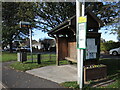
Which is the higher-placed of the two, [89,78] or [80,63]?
[80,63]

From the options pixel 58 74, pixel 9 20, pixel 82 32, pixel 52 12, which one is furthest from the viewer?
pixel 9 20

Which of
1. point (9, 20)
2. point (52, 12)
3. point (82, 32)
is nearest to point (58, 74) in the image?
point (82, 32)

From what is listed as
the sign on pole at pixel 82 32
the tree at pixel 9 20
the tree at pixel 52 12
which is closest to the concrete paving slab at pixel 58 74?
the sign on pole at pixel 82 32

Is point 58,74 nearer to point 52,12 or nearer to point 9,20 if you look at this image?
point 52,12

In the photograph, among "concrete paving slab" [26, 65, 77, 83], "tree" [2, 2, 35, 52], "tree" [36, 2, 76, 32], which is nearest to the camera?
"concrete paving slab" [26, 65, 77, 83]

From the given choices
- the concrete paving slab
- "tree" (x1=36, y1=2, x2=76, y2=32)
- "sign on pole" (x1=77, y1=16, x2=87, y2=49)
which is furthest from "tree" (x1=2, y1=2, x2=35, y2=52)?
"sign on pole" (x1=77, y1=16, x2=87, y2=49)

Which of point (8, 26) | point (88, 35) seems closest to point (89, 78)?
point (88, 35)

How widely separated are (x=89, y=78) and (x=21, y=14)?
17.7 meters

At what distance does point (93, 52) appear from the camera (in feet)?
21.2

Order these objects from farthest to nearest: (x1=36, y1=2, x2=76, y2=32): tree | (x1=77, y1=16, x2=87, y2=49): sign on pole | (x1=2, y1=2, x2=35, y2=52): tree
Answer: (x1=2, y1=2, x2=35, y2=52): tree
(x1=36, y1=2, x2=76, y2=32): tree
(x1=77, y1=16, x2=87, y2=49): sign on pole

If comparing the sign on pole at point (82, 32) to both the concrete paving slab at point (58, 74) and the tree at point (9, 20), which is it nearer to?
the concrete paving slab at point (58, 74)

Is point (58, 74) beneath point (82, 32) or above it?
beneath

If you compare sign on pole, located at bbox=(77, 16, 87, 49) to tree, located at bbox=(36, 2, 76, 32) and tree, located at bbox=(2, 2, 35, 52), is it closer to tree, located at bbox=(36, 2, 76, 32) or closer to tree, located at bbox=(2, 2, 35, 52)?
tree, located at bbox=(36, 2, 76, 32)

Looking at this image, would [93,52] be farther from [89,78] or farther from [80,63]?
[80,63]
